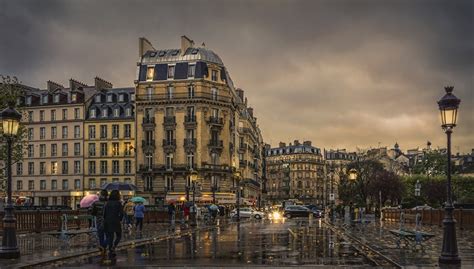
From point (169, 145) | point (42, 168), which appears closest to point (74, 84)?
point (42, 168)

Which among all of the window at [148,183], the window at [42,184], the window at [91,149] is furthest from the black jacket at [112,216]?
the window at [42,184]

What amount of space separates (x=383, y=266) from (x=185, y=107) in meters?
70.9

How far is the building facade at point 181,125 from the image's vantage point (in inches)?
3356

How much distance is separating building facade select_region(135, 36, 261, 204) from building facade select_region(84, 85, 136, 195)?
314 cm

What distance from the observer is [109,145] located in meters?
90.8

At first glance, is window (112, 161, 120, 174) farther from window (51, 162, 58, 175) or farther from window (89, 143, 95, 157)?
window (51, 162, 58, 175)

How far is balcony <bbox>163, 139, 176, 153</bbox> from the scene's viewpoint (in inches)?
3381

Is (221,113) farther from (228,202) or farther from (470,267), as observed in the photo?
(470,267)

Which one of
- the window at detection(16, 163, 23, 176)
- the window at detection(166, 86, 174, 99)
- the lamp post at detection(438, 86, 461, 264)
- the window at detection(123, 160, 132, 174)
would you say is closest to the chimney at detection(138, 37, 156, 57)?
the window at detection(166, 86, 174, 99)

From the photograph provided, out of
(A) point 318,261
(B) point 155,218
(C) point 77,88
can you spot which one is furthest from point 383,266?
(C) point 77,88

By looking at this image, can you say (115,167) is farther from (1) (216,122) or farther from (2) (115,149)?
(1) (216,122)

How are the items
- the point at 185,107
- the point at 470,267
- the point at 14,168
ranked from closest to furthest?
the point at 470,267 < the point at 185,107 < the point at 14,168

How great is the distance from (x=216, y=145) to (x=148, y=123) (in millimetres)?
9490

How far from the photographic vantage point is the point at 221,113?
8800 centimetres
